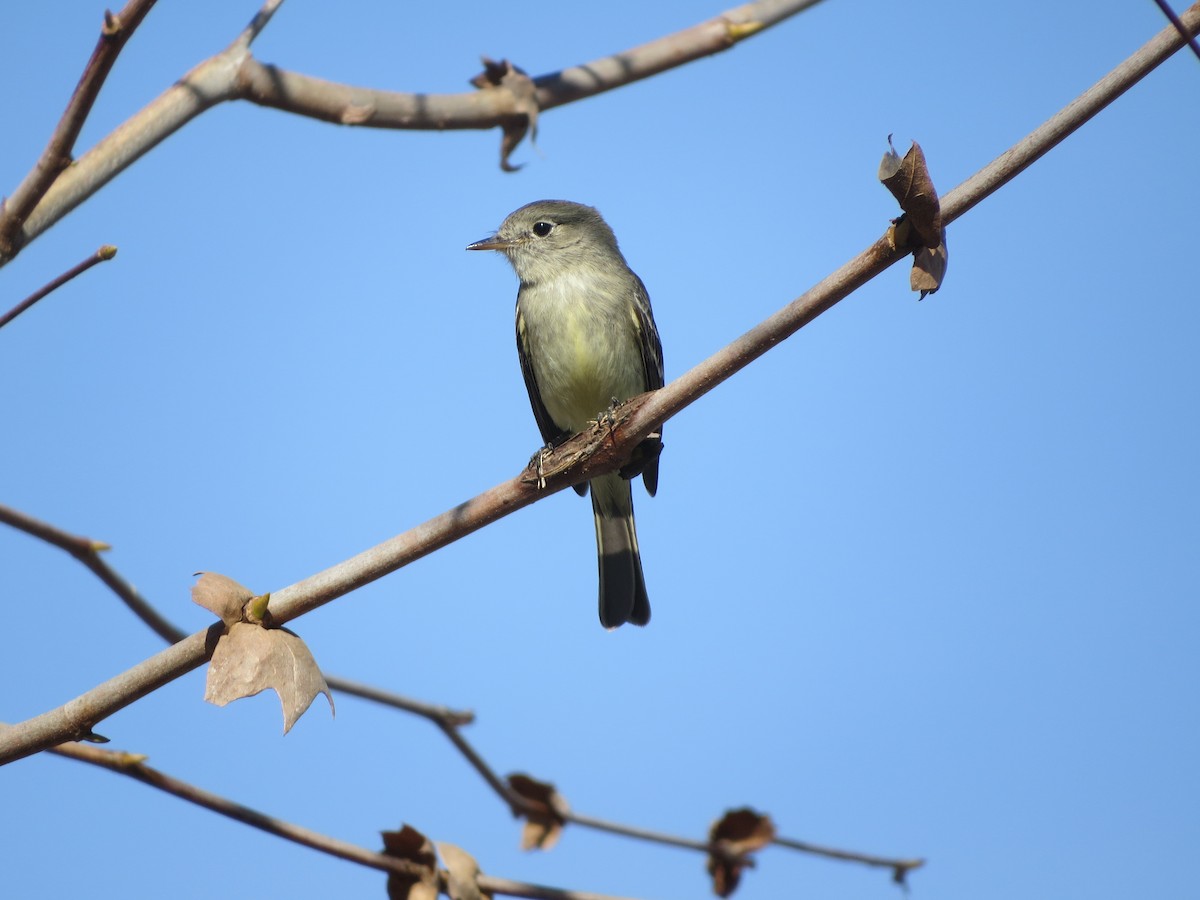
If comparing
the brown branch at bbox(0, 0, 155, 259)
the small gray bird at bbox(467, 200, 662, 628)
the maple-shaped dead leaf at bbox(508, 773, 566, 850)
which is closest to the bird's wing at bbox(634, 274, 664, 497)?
the small gray bird at bbox(467, 200, 662, 628)

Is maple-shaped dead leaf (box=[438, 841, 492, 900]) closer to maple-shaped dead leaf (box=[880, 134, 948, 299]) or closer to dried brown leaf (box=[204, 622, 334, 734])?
dried brown leaf (box=[204, 622, 334, 734])

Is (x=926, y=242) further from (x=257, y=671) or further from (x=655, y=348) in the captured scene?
(x=655, y=348)

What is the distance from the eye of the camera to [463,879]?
2852 mm

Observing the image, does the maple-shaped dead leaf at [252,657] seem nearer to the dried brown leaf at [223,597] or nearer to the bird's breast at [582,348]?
the dried brown leaf at [223,597]

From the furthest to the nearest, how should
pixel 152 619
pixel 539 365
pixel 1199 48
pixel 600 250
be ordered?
1. pixel 600 250
2. pixel 539 365
3. pixel 152 619
4. pixel 1199 48

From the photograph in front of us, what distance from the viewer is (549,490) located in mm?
2719

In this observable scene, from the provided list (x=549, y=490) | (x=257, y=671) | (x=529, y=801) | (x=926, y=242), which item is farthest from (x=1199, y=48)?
(x=529, y=801)

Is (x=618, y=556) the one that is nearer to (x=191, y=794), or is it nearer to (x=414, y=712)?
(x=414, y=712)

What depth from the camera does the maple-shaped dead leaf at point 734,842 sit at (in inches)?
141

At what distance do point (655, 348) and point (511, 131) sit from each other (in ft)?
10.9

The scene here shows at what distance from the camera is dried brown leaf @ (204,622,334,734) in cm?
249

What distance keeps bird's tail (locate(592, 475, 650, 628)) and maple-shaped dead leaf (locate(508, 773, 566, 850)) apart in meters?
2.55

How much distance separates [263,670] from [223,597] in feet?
0.62

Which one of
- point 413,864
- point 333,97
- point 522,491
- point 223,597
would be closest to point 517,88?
point 333,97
